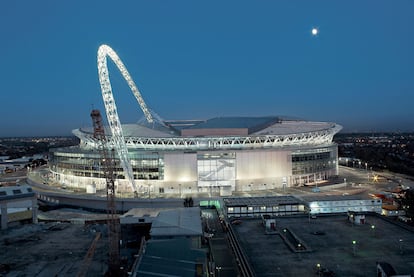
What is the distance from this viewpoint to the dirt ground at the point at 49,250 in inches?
A: 1088

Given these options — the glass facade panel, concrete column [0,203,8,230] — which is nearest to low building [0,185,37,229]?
concrete column [0,203,8,230]

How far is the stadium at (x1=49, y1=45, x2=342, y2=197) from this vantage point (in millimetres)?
63750

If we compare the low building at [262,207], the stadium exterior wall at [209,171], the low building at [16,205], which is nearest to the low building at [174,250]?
the low building at [262,207]

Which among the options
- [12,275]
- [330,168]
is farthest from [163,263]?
[330,168]

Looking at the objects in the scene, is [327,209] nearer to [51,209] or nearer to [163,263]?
[163,263]

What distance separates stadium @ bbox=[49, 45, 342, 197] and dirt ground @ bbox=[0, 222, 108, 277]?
21.3 m

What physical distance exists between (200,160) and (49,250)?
35.5 meters

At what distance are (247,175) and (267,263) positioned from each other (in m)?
42.6

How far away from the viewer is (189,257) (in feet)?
82.7

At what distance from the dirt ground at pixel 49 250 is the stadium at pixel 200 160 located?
21318 mm

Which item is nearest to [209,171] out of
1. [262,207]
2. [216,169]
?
[216,169]

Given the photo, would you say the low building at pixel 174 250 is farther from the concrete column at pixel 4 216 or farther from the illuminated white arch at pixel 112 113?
the illuminated white arch at pixel 112 113

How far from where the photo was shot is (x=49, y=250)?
3173cm

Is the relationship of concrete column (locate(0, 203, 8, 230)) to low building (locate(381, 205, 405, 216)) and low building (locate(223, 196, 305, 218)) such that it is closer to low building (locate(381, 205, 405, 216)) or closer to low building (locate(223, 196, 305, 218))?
low building (locate(223, 196, 305, 218))
